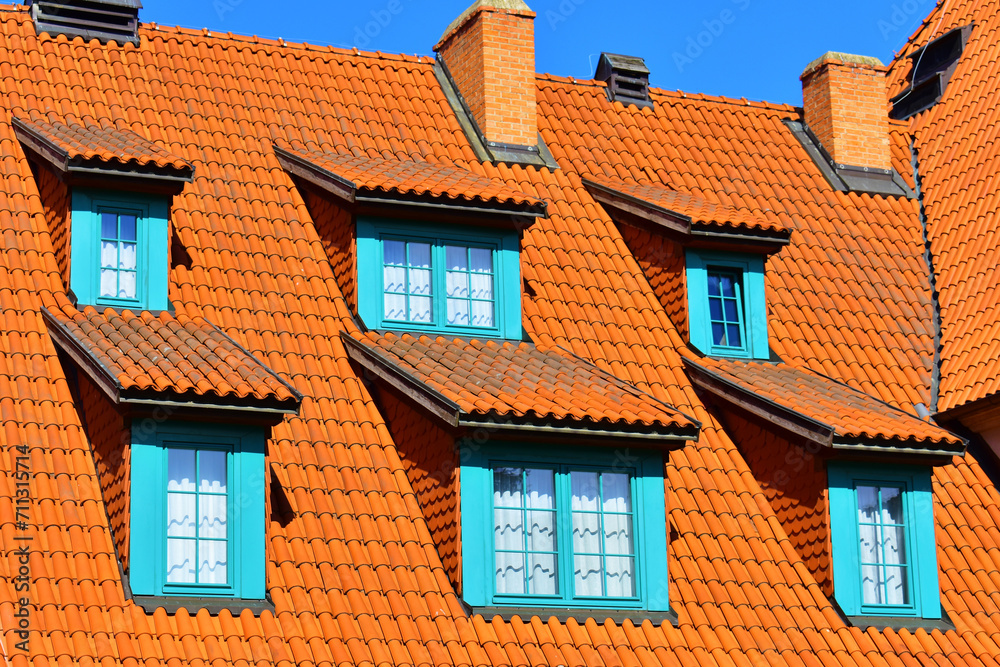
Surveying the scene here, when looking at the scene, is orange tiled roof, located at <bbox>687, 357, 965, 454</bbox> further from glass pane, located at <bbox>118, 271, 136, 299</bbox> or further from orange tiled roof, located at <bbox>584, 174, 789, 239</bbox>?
glass pane, located at <bbox>118, 271, 136, 299</bbox>

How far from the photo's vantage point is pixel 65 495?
15359 millimetres

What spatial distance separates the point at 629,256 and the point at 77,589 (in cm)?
977

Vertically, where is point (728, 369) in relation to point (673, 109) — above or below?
below

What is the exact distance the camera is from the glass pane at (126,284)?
17.6m

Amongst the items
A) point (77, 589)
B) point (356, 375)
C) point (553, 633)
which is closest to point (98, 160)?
point (356, 375)

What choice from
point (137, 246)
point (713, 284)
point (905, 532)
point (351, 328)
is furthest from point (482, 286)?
point (905, 532)

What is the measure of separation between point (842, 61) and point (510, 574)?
12933 mm

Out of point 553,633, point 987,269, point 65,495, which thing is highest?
point 987,269

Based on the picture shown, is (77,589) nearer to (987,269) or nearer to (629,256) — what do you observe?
(629,256)

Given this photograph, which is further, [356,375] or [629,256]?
[629,256]

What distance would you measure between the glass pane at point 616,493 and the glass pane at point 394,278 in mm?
3696

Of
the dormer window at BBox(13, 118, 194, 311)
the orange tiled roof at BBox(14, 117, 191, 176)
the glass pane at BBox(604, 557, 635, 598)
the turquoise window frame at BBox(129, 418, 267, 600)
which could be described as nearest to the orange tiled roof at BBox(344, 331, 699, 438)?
the glass pane at BBox(604, 557, 635, 598)

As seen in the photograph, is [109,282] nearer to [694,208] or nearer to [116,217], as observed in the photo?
[116,217]

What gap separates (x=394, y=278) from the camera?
62.4 feet
